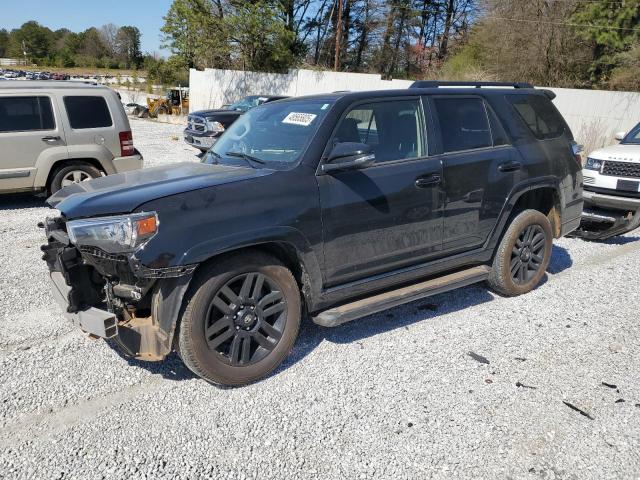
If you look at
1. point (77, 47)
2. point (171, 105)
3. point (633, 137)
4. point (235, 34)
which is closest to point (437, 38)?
point (235, 34)

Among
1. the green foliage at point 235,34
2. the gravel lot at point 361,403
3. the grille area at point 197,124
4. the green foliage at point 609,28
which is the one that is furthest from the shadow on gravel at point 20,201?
the green foliage at point 609,28

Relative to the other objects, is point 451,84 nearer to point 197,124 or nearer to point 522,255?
point 522,255

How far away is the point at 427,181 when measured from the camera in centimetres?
393

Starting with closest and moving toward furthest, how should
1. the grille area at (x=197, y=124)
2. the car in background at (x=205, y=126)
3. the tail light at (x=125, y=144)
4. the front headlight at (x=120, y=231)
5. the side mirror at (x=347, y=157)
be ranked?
the front headlight at (x=120, y=231) → the side mirror at (x=347, y=157) → the tail light at (x=125, y=144) → the car in background at (x=205, y=126) → the grille area at (x=197, y=124)

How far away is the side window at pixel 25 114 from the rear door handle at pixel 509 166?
6665 millimetres

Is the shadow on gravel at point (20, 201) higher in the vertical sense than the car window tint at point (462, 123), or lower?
lower

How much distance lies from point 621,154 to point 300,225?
244 inches

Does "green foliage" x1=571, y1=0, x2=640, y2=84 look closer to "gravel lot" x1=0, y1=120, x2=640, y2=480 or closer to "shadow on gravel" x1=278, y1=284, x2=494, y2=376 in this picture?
"shadow on gravel" x1=278, y1=284, x2=494, y2=376

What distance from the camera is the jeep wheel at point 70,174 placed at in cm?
777

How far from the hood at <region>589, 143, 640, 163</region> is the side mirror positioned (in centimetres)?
555

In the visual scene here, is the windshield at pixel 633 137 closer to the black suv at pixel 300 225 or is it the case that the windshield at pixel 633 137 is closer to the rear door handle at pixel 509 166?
the black suv at pixel 300 225

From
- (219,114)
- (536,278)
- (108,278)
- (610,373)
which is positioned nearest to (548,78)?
(219,114)

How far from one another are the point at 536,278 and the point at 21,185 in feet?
23.7

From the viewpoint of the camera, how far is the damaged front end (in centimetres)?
287
